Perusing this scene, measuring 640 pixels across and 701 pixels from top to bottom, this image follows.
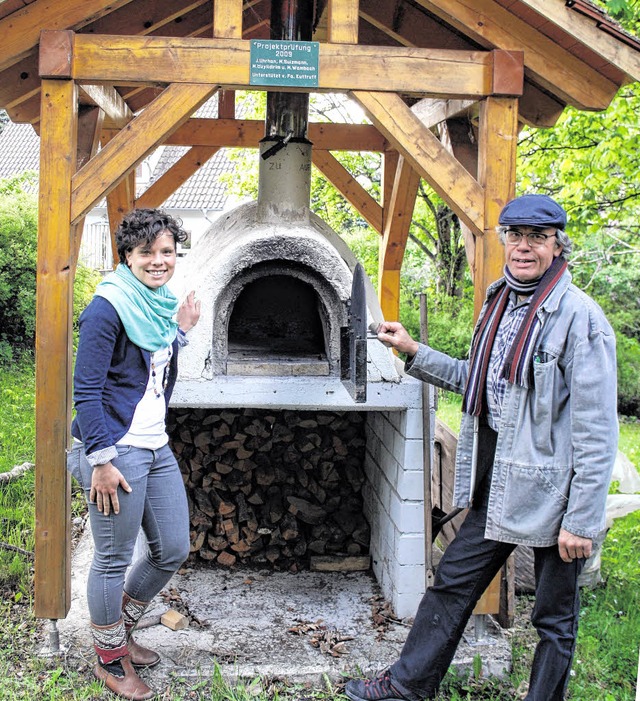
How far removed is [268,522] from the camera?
16.6ft

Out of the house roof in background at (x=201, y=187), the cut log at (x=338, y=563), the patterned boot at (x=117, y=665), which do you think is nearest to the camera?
the patterned boot at (x=117, y=665)

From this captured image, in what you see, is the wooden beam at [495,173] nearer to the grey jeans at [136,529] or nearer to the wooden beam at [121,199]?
the grey jeans at [136,529]

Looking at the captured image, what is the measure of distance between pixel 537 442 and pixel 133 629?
2.04m

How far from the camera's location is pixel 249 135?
6.82 meters

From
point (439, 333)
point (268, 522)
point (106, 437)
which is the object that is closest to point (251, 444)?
point (268, 522)

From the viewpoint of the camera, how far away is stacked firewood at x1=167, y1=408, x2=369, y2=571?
489 centimetres

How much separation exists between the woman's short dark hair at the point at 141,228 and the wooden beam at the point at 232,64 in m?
0.83

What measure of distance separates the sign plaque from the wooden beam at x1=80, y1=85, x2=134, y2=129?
1.30 meters

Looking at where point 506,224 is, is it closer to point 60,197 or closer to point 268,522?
point 60,197

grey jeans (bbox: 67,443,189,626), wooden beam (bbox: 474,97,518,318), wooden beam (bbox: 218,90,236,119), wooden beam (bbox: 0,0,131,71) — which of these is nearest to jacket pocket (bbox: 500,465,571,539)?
wooden beam (bbox: 474,97,518,318)

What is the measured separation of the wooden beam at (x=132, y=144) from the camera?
3664 mm

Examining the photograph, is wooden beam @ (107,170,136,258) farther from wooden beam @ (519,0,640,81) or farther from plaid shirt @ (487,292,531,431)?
plaid shirt @ (487,292,531,431)

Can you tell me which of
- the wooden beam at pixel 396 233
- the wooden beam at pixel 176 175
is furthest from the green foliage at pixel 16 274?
the wooden beam at pixel 396 233

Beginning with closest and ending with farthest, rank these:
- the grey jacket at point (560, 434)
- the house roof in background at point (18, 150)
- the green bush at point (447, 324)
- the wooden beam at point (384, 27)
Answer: the grey jacket at point (560, 434)
the wooden beam at point (384, 27)
the green bush at point (447, 324)
the house roof in background at point (18, 150)
